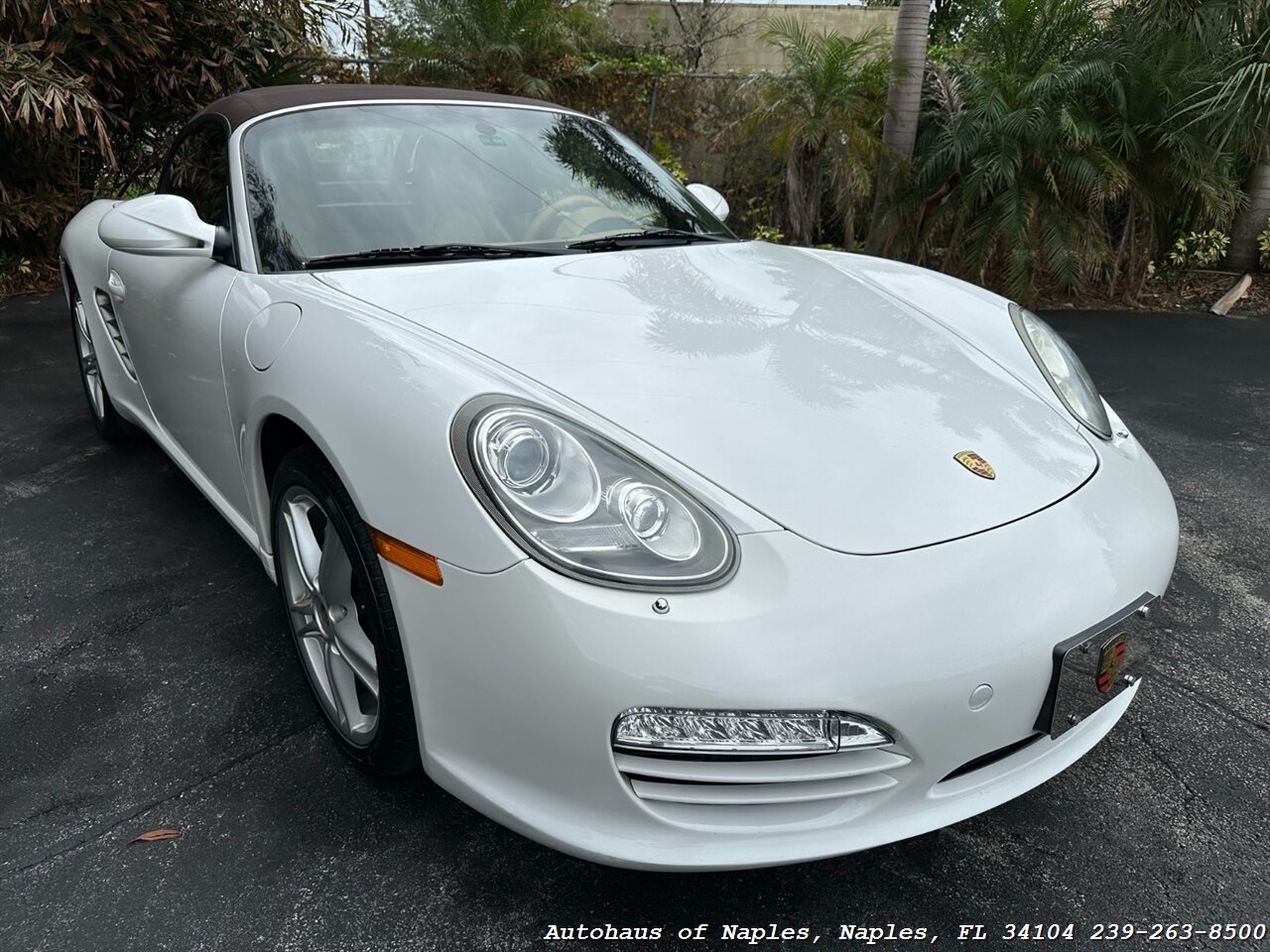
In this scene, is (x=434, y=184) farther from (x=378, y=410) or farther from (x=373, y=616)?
(x=373, y=616)

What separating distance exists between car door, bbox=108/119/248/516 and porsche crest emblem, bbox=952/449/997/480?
152 cm

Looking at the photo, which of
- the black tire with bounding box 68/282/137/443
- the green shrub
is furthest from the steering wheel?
the green shrub

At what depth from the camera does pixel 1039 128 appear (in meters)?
5.79

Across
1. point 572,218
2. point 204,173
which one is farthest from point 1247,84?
point 204,173

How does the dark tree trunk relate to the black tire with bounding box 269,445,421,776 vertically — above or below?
below

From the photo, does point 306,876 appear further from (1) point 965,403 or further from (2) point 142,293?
(2) point 142,293

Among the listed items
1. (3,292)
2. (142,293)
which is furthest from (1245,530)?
(3,292)

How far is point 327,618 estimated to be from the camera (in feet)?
5.88

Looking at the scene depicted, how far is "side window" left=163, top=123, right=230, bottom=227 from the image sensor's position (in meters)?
2.37

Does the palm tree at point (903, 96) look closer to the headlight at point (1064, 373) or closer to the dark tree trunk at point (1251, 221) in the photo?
the dark tree trunk at point (1251, 221)

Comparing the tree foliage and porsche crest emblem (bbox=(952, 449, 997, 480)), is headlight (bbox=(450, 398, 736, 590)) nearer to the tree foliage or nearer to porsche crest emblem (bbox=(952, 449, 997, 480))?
porsche crest emblem (bbox=(952, 449, 997, 480))

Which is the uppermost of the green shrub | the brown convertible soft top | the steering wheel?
the brown convertible soft top

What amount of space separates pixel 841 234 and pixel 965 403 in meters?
6.13

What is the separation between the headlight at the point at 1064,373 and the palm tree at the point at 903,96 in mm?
4260
